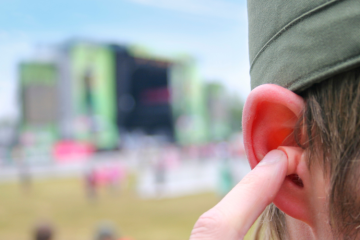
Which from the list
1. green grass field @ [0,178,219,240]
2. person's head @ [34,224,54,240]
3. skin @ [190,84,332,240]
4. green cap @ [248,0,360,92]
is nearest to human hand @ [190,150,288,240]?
skin @ [190,84,332,240]

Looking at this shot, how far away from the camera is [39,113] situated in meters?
16.4

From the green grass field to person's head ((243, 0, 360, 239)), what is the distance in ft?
18.4

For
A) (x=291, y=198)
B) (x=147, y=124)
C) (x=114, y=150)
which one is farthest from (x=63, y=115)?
(x=291, y=198)

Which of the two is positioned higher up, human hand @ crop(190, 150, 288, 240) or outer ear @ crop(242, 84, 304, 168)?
outer ear @ crop(242, 84, 304, 168)

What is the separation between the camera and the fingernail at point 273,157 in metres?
0.55

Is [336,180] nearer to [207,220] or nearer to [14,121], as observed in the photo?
[207,220]

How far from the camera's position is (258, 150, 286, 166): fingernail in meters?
0.55

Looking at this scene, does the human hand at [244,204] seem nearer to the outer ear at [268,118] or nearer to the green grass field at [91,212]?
the outer ear at [268,118]

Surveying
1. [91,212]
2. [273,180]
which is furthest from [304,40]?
[91,212]

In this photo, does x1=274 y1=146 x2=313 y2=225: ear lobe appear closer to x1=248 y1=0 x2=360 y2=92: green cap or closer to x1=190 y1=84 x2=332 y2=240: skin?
x1=190 y1=84 x2=332 y2=240: skin

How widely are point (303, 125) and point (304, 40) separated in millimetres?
141

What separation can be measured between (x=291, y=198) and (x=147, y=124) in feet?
80.5

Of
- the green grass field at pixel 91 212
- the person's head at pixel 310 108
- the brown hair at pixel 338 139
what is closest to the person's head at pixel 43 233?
the green grass field at pixel 91 212

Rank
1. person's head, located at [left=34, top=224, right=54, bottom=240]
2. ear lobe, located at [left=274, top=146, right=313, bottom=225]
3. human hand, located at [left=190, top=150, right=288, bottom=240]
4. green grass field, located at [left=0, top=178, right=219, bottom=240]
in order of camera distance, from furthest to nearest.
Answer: green grass field, located at [left=0, top=178, right=219, bottom=240], person's head, located at [left=34, top=224, right=54, bottom=240], ear lobe, located at [left=274, top=146, right=313, bottom=225], human hand, located at [left=190, top=150, right=288, bottom=240]
